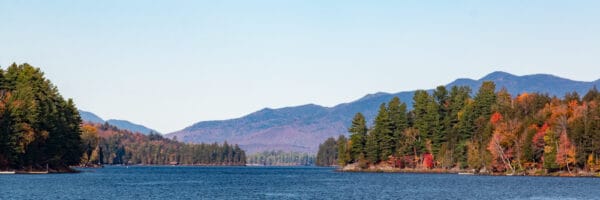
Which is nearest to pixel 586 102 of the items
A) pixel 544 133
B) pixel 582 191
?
pixel 544 133

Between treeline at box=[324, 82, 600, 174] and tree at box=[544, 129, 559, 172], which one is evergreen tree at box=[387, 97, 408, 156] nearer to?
treeline at box=[324, 82, 600, 174]

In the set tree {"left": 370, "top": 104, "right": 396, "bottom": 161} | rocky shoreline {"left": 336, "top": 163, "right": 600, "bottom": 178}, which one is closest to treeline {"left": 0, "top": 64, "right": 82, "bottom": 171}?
tree {"left": 370, "top": 104, "right": 396, "bottom": 161}

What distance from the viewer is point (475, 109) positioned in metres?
176

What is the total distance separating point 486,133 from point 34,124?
85.2 metres

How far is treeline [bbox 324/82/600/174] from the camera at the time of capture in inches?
5615

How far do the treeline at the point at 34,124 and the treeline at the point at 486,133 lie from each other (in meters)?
69.3

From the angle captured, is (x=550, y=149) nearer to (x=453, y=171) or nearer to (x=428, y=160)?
(x=453, y=171)

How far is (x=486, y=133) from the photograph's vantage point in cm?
16125

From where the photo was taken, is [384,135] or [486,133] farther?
[384,135]

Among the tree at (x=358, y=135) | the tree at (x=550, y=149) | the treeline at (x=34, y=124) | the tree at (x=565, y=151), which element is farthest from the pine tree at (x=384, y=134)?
the treeline at (x=34, y=124)

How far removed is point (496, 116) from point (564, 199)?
8104 centimetres

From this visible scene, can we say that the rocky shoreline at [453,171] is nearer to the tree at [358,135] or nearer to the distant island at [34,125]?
the tree at [358,135]

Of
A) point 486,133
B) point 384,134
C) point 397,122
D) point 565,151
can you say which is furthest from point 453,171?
point 565,151

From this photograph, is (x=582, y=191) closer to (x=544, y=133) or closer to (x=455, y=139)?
(x=544, y=133)
